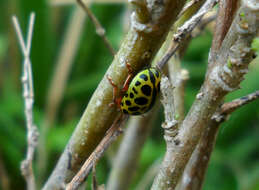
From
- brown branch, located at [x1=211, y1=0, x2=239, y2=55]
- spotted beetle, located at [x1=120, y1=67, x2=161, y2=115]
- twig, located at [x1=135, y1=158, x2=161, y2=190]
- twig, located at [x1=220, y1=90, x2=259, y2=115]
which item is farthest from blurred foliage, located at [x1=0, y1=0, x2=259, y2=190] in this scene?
brown branch, located at [x1=211, y1=0, x2=239, y2=55]

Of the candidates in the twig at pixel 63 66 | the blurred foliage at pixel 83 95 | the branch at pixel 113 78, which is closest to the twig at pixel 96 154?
the branch at pixel 113 78

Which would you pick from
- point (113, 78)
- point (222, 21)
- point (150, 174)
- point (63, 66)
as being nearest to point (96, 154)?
point (113, 78)

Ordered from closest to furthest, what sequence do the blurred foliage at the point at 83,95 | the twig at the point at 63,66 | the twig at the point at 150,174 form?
the twig at the point at 150,174
the blurred foliage at the point at 83,95
the twig at the point at 63,66

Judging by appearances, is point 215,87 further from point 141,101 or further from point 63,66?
point 63,66

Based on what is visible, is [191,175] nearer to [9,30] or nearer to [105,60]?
[105,60]

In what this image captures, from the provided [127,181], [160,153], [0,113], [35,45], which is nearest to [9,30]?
[35,45]

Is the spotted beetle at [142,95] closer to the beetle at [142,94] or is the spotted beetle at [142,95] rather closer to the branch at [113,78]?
the beetle at [142,94]

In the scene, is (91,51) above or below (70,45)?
below
